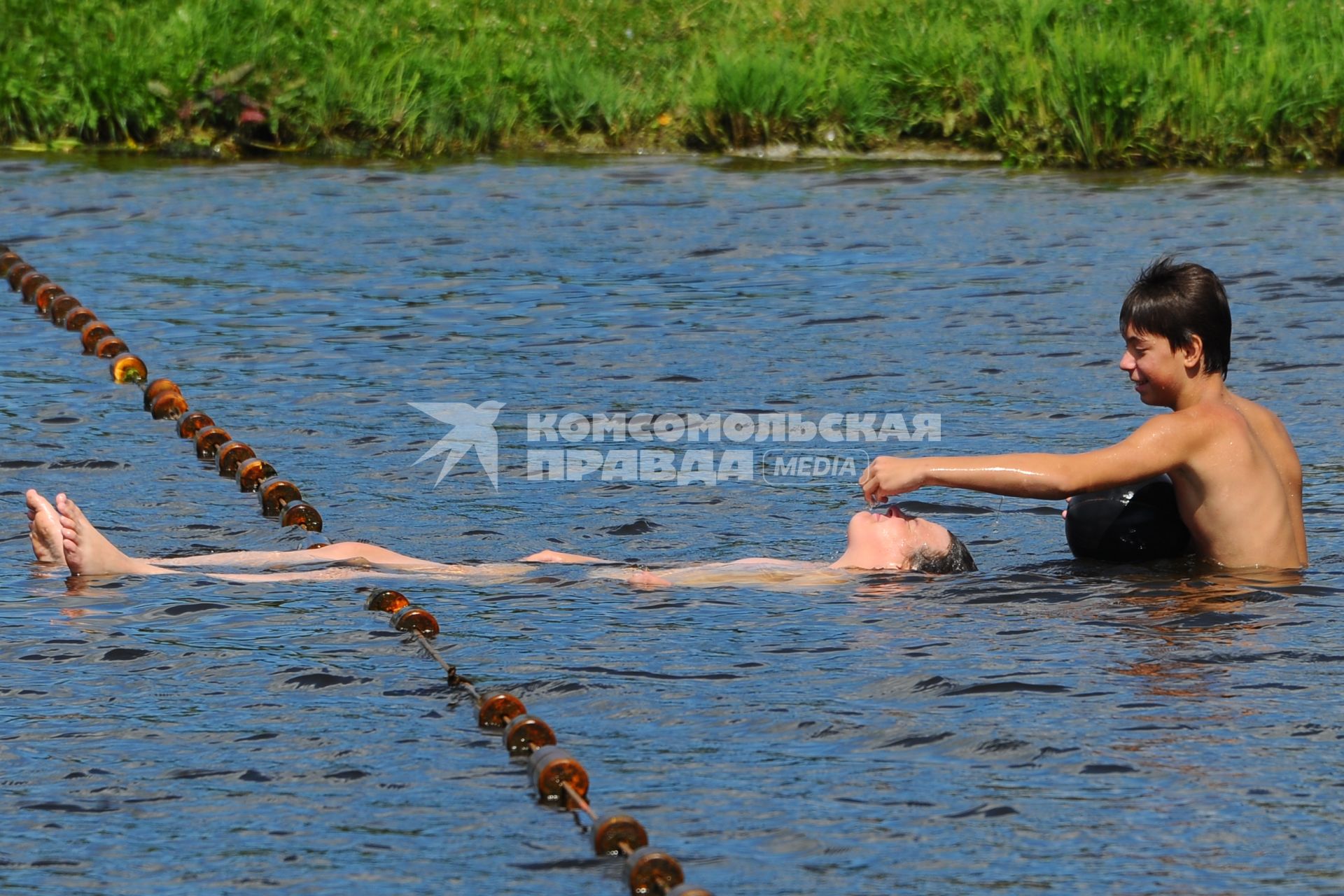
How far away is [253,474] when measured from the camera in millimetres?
9938

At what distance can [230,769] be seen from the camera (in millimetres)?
6066

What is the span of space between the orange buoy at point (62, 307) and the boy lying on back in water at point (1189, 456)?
314 inches

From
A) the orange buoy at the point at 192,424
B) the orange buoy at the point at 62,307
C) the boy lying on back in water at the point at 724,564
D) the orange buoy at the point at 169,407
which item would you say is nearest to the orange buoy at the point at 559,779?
the boy lying on back in water at the point at 724,564

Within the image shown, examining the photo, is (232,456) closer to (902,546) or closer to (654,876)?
(902,546)

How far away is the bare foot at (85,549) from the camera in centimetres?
805

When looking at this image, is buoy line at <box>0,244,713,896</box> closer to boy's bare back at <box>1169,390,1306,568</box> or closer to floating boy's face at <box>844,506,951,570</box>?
floating boy's face at <box>844,506,951,570</box>

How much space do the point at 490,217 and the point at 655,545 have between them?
9668 millimetres

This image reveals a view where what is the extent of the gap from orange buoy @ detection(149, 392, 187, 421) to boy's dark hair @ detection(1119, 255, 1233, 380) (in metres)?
5.83

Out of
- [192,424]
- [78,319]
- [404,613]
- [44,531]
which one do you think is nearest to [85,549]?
[44,531]

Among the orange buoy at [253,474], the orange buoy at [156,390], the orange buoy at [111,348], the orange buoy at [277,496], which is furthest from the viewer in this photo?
the orange buoy at [111,348]

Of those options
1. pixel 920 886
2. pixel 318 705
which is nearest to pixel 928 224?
pixel 318 705

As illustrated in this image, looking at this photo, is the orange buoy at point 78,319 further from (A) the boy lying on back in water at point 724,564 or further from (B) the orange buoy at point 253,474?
(A) the boy lying on back in water at point 724,564

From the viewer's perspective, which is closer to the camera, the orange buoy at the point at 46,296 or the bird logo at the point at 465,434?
the bird logo at the point at 465,434

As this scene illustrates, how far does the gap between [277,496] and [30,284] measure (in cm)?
627
